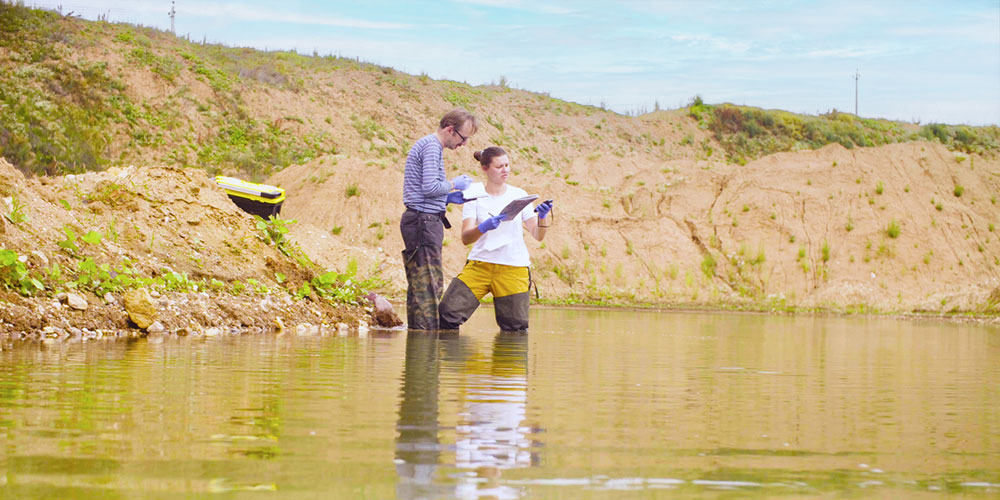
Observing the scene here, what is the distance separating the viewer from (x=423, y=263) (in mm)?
11117

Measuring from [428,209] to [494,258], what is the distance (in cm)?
89

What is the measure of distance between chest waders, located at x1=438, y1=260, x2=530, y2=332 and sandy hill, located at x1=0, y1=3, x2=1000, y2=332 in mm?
2635

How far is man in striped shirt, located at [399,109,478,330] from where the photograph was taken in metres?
11.1

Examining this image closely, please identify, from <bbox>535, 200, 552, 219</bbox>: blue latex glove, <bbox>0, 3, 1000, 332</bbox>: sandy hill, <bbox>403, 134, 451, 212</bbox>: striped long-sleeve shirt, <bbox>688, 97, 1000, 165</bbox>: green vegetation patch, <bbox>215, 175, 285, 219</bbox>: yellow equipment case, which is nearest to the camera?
<bbox>535, 200, 552, 219</bbox>: blue latex glove

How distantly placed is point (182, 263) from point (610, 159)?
3728 centimetres

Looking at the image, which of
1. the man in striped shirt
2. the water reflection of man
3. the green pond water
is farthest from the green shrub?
the water reflection of man

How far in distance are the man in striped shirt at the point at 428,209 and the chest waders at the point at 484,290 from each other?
0.24m

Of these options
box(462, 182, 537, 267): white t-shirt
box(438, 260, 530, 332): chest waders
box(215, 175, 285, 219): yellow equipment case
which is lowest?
box(438, 260, 530, 332): chest waders

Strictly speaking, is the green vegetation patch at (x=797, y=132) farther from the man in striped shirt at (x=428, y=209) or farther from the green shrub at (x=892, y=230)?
the man in striped shirt at (x=428, y=209)

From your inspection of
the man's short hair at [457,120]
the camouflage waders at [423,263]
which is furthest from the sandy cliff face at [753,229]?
the man's short hair at [457,120]

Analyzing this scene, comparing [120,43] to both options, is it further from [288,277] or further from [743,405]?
[743,405]

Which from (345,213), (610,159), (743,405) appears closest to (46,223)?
(743,405)

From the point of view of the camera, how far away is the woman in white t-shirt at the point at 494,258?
11.0 m

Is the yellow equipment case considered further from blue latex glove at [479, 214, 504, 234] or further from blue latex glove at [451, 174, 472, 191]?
blue latex glove at [479, 214, 504, 234]
